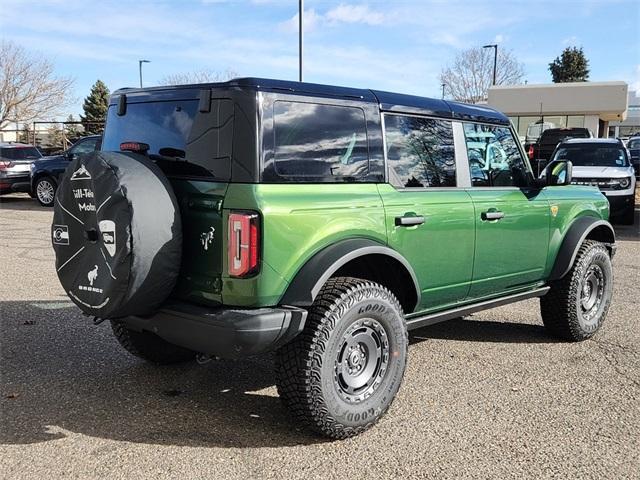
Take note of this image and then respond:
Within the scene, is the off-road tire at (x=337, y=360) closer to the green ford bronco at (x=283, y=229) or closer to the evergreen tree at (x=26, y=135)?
the green ford bronco at (x=283, y=229)

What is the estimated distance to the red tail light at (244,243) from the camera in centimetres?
303

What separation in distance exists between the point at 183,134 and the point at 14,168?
588 inches

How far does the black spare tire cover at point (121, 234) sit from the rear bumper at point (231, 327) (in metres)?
0.15

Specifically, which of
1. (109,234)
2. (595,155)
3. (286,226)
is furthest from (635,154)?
(109,234)

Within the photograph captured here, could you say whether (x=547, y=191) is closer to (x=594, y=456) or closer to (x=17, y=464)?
(x=594, y=456)

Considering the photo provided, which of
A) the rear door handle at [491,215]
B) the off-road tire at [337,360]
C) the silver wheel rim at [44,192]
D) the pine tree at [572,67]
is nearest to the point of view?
the off-road tire at [337,360]

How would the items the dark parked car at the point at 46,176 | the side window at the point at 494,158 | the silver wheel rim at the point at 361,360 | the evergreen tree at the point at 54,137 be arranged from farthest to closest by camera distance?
1. the evergreen tree at the point at 54,137
2. the dark parked car at the point at 46,176
3. the side window at the point at 494,158
4. the silver wheel rim at the point at 361,360

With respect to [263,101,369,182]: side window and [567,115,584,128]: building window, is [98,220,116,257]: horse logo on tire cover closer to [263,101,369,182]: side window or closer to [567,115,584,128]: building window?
[263,101,369,182]: side window

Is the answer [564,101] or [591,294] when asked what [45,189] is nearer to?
[591,294]

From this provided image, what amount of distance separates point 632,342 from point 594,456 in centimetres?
238

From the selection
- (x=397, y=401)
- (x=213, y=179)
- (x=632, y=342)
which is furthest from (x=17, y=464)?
(x=632, y=342)

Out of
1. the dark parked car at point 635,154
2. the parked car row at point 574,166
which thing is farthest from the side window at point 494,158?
the dark parked car at point 635,154

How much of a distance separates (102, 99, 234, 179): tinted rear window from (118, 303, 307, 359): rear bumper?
2.36 ft

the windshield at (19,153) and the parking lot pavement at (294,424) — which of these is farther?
the windshield at (19,153)
